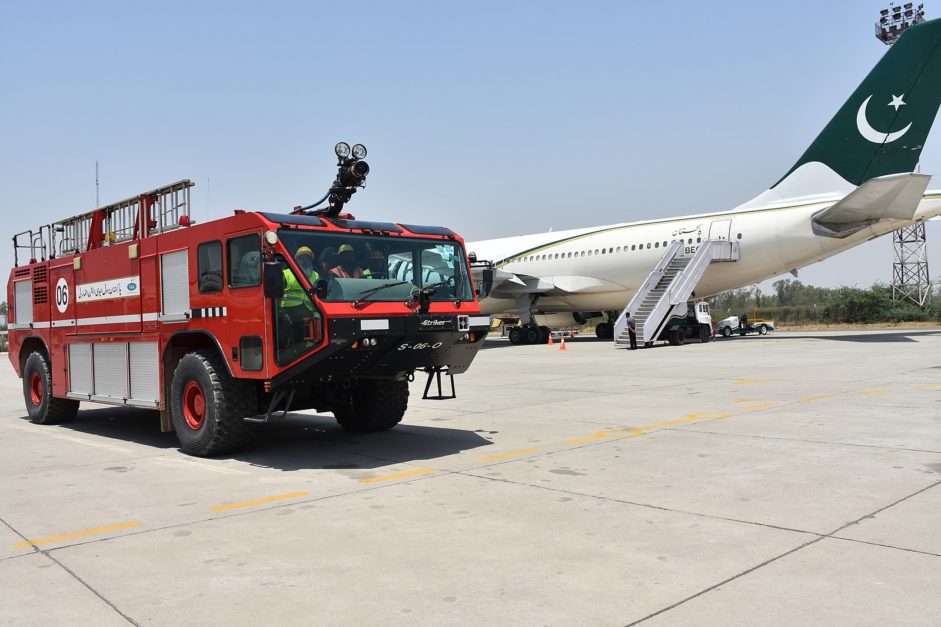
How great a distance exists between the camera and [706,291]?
3005 cm

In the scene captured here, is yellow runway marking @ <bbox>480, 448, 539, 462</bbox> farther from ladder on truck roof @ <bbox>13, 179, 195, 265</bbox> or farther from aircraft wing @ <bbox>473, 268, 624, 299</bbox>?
aircraft wing @ <bbox>473, 268, 624, 299</bbox>

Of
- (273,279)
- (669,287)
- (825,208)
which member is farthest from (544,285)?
(273,279)

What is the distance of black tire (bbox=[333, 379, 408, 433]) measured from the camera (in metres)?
10.1

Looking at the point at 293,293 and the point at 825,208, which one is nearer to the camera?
the point at 293,293

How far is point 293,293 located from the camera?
7703 millimetres

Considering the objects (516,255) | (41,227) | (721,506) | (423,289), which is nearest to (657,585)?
(721,506)

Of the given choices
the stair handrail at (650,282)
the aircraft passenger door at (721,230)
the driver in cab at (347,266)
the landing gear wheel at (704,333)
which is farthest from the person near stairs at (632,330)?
the driver in cab at (347,266)

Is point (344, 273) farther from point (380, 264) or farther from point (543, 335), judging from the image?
point (543, 335)

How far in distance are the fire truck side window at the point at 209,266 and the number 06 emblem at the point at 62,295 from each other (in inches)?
154

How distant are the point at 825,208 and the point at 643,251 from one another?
7.25 meters

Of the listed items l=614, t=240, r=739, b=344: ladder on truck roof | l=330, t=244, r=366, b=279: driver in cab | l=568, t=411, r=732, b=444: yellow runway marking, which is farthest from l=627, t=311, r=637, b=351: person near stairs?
l=330, t=244, r=366, b=279: driver in cab

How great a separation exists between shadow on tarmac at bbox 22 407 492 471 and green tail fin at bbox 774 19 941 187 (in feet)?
70.7

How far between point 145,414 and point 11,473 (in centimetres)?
539

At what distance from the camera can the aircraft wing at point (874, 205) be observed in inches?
904
